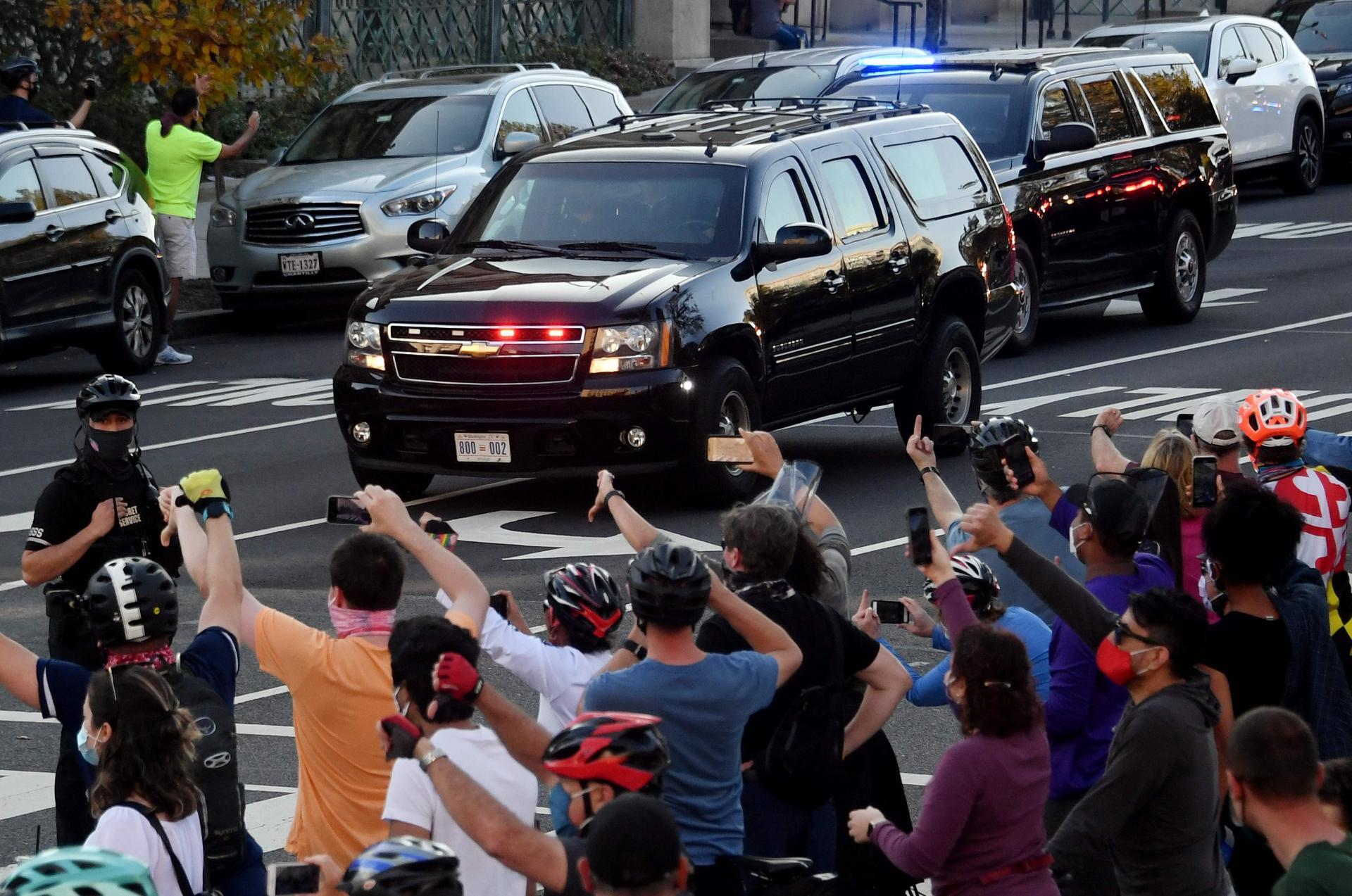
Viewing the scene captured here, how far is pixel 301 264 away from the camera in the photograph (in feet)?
64.8

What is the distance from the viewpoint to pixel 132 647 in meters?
5.05

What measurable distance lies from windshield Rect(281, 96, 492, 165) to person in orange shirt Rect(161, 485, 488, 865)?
1545cm

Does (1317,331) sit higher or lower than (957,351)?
lower

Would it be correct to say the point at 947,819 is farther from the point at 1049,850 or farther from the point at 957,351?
the point at 957,351

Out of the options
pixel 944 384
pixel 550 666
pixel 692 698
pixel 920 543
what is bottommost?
pixel 944 384

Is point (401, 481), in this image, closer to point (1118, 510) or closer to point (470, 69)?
point (1118, 510)

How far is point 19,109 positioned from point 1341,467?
13767 millimetres

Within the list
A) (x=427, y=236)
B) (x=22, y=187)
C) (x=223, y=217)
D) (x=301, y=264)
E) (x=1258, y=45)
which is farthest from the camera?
(x=1258, y=45)

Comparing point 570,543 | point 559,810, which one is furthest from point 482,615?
point 570,543

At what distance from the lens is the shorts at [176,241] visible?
19.4 m

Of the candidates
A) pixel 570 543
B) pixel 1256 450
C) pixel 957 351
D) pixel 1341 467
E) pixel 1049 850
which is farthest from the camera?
pixel 957 351

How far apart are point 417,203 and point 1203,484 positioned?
13643 mm

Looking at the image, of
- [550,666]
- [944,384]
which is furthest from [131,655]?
[944,384]

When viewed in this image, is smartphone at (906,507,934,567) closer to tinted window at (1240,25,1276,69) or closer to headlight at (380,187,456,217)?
headlight at (380,187,456,217)
